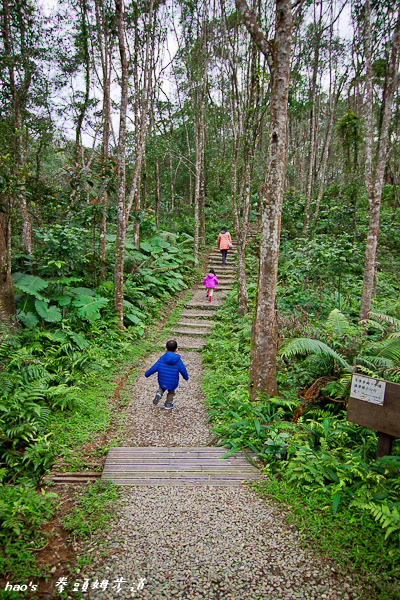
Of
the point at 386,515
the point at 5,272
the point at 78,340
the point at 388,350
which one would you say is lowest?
the point at 386,515

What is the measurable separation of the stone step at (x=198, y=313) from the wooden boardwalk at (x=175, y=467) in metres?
6.30

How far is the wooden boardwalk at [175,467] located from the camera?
3.38 metres

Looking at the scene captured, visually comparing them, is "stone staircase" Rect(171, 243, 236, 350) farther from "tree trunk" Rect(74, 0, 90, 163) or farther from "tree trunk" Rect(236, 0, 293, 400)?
"tree trunk" Rect(74, 0, 90, 163)

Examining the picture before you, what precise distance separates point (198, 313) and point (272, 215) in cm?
628

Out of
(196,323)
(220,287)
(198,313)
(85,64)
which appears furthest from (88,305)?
(85,64)

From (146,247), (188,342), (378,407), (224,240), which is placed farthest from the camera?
(224,240)

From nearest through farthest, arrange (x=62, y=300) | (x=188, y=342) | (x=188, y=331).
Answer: (x=62, y=300) < (x=188, y=342) < (x=188, y=331)

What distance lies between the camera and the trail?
7.39ft

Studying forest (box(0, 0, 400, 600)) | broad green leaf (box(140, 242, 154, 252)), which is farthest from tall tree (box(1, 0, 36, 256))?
broad green leaf (box(140, 242, 154, 252))

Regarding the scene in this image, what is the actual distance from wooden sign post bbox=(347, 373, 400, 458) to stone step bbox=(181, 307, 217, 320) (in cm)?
691

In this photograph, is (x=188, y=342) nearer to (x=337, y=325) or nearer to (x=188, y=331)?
(x=188, y=331)

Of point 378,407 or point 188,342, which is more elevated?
point 378,407

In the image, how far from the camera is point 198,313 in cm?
1041

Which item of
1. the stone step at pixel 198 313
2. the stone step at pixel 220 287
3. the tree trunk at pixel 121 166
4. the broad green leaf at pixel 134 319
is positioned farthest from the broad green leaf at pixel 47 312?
the stone step at pixel 220 287
